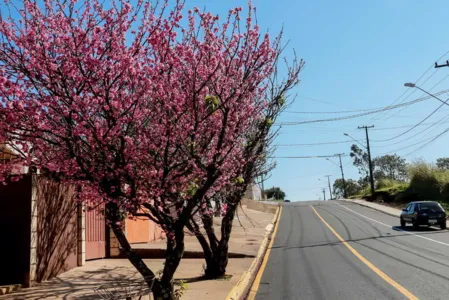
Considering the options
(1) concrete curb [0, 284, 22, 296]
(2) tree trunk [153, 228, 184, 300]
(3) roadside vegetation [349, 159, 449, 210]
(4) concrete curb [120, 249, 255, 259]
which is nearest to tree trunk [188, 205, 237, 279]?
(1) concrete curb [0, 284, 22, 296]

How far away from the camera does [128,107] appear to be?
21.1ft

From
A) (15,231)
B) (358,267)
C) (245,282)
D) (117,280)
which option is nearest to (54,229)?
(15,231)

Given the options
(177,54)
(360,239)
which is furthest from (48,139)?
(360,239)

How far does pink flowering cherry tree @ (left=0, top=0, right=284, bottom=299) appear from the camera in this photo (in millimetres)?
6113

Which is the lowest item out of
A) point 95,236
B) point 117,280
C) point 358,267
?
point 358,267

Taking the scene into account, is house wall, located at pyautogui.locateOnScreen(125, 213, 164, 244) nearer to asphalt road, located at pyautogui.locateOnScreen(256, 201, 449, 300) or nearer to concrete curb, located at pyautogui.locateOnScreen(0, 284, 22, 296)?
asphalt road, located at pyautogui.locateOnScreen(256, 201, 449, 300)

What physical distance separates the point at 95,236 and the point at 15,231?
4.96m

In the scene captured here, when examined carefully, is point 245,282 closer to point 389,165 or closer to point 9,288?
point 9,288

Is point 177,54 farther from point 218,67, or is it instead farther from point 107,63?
point 107,63

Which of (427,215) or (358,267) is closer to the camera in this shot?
(358,267)

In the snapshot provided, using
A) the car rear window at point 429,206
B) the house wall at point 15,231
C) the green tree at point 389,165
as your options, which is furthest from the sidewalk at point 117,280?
the green tree at point 389,165

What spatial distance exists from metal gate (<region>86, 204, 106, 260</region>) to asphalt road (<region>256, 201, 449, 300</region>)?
564 centimetres

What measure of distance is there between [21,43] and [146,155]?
85.7 inches

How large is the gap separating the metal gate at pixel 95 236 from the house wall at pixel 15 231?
12.5 feet
